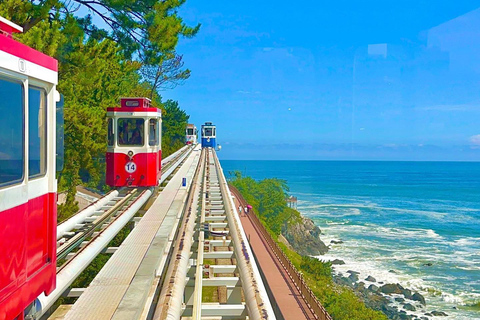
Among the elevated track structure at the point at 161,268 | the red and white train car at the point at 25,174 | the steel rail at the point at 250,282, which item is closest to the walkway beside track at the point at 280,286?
the elevated track structure at the point at 161,268

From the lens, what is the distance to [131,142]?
43.1ft

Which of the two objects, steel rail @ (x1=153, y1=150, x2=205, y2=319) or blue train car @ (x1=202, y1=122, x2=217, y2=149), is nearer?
Answer: steel rail @ (x1=153, y1=150, x2=205, y2=319)

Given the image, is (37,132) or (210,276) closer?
(37,132)

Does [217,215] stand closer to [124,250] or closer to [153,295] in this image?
[124,250]

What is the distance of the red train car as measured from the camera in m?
12.8

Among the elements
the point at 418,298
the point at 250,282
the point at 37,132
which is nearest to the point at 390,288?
the point at 418,298

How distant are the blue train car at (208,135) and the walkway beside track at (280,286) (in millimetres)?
30490

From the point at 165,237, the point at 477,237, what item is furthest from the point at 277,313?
the point at 477,237

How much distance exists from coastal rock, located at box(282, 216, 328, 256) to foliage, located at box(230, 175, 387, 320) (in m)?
1.03

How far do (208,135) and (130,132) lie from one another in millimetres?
38767

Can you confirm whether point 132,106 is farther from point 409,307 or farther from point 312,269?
point 409,307

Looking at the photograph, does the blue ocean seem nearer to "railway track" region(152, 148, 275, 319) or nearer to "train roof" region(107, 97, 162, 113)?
"railway track" region(152, 148, 275, 319)

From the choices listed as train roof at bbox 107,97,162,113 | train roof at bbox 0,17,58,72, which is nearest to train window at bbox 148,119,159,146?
train roof at bbox 107,97,162,113

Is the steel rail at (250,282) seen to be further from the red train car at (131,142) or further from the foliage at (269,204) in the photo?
the foliage at (269,204)
